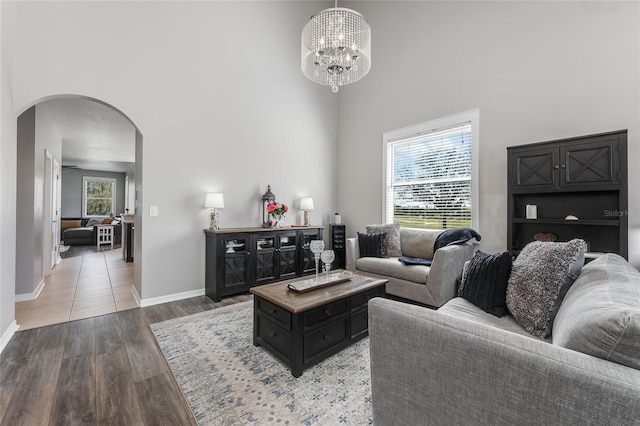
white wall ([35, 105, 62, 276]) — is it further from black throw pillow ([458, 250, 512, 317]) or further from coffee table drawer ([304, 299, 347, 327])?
black throw pillow ([458, 250, 512, 317])

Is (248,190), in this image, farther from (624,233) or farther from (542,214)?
(624,233)

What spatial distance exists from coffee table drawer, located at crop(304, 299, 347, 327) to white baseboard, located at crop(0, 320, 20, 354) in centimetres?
251

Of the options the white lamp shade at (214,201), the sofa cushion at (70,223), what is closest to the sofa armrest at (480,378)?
the white lamp shade at (214,201)

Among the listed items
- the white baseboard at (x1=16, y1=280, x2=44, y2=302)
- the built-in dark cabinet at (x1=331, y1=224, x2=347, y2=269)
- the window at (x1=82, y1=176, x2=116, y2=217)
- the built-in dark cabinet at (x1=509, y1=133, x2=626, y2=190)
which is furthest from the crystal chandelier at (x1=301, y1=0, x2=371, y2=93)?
the window at (x1=82, y1=176, x2=116, y2=217)

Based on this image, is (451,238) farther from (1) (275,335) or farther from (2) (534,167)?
(1) (275,335)

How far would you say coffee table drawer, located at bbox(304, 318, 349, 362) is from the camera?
199 cm

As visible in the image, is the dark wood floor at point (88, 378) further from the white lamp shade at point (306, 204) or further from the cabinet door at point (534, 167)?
the cabinet door at point (534, 167)

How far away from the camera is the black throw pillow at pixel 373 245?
12.6 feet

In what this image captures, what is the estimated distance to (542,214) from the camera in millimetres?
3145

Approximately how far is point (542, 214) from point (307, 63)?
3.12 meters

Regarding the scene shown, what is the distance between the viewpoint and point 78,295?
12.1 ft

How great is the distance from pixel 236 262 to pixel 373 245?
6.12 ft

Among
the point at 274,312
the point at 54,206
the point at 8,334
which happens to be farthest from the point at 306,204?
the point at 54,206

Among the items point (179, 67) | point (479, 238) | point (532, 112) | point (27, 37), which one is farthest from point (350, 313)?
point (27, 37)
